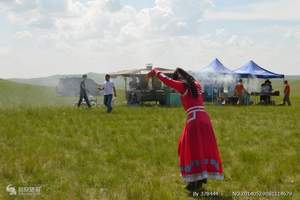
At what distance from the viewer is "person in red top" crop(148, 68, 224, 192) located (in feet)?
25.3

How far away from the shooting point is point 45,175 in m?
8.48

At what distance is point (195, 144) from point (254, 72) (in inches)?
1015

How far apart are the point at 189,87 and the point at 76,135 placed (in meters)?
6.39

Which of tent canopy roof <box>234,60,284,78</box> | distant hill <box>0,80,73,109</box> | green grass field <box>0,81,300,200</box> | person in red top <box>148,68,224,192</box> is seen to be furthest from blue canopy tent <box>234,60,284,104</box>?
person in red top <box>148,68,224,192</box>

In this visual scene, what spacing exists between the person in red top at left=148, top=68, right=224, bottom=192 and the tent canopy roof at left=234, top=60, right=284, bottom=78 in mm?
25037

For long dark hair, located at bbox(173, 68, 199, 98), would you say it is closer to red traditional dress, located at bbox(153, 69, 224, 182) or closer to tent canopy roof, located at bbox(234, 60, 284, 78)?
red traditional dress, located at bbox(153, 69, 224, 182)

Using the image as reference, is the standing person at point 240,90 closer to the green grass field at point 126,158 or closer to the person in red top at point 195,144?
the green grass field at point 126,158

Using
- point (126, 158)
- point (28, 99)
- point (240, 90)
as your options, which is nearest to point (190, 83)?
point (126, 158)

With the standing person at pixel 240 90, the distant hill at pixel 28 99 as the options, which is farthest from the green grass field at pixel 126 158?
the standing person at pixel 240 90

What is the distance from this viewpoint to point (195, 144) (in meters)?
7.72

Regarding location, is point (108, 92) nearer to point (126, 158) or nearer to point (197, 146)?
point (126, 158)

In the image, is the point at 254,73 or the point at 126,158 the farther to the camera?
the point at 254,73

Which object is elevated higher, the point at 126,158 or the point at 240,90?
the point at 240,90

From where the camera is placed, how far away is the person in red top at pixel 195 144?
7.70m
